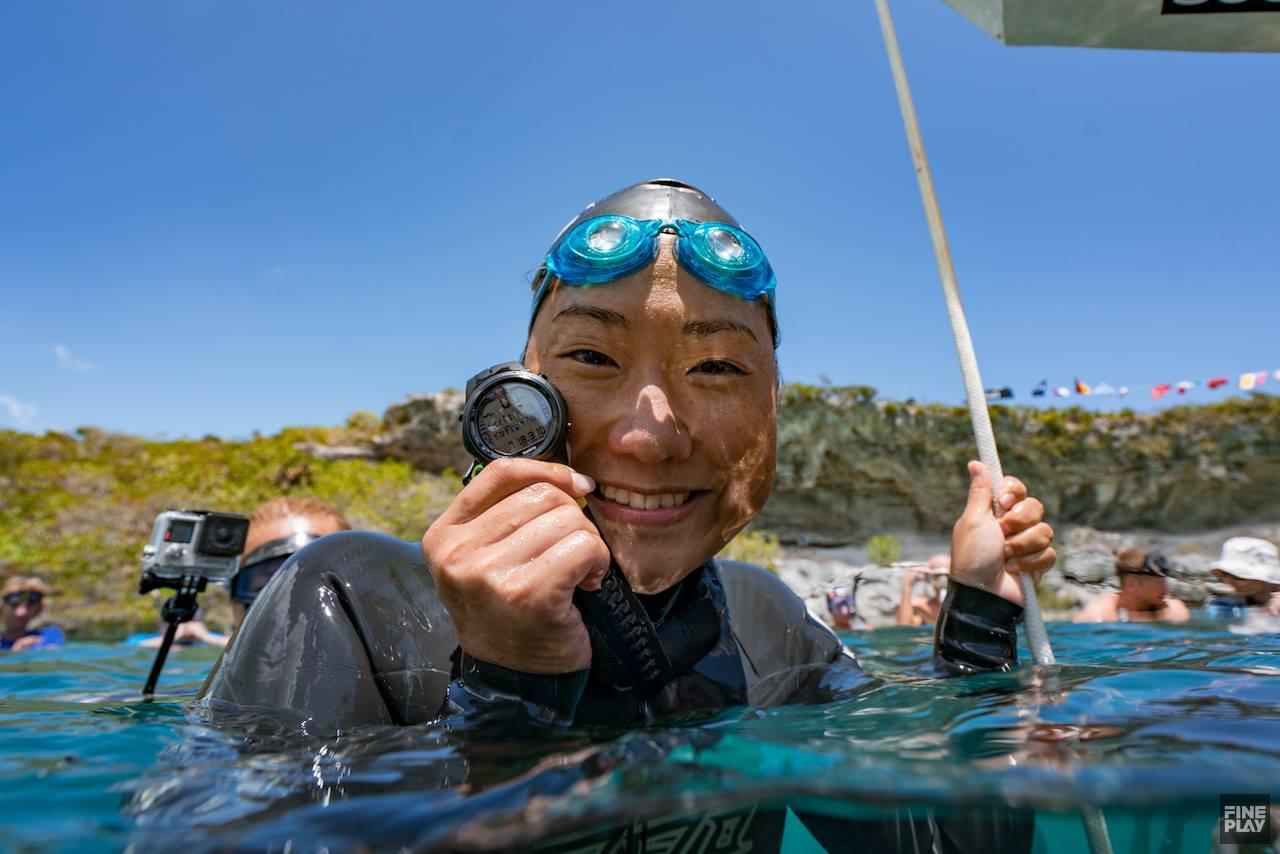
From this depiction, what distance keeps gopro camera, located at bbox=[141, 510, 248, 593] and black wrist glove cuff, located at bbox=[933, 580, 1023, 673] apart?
9.09ft

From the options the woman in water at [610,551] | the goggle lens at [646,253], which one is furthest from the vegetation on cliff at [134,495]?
the goggle lens at [646,253]

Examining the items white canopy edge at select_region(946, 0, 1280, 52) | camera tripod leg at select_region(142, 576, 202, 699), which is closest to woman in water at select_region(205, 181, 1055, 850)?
white canopy edge at select_region(946, 0, 1280, 52)

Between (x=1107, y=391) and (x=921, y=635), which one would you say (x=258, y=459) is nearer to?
(x=921, y=635)

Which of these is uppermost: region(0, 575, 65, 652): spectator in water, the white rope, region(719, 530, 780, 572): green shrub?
the white rope

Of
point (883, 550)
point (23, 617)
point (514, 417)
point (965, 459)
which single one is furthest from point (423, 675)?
point (965, 459)

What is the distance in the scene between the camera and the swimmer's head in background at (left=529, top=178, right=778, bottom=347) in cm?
182

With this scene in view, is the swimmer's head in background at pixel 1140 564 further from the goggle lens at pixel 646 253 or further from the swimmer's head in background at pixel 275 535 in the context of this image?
the swimmer's head in background at pixel 275 535

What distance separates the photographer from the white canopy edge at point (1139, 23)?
2166mm

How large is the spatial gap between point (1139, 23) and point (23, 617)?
33.5 ft

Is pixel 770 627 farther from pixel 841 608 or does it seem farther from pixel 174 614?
pixel 841 608

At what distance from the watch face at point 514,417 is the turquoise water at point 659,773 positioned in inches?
23.4

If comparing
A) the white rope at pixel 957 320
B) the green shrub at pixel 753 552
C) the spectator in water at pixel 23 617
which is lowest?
the spectator in water at pixel 23 617

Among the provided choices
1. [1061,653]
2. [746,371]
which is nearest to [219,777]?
[746,371]

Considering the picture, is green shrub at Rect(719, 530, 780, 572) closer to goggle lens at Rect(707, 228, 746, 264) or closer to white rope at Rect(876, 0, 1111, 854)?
white rope at Rect(876, 0, 1111, 854)
